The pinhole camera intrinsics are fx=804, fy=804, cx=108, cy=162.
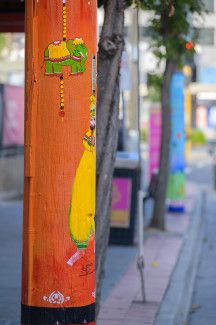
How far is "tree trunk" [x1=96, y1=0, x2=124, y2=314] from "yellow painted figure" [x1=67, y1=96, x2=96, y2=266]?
53.3 inches

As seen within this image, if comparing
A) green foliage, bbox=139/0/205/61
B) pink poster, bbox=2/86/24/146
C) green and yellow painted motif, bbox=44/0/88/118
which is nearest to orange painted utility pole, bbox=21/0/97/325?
green and yellow painted motif, bbox=44/0/88/118

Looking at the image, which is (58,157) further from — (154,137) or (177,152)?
(154,137)

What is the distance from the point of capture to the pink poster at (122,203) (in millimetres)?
12781

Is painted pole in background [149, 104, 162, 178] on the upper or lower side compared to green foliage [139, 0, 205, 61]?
lower

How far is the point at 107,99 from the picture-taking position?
6254mm

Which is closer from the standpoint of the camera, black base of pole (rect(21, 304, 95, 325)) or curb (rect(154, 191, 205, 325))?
black base of pole (rect(21, 304, 95, 325))

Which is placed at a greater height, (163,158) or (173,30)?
(173,30)

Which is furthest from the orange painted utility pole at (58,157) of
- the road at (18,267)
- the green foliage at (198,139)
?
the green foliage at (198,139)

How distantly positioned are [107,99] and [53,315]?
Result: 2.01 meters

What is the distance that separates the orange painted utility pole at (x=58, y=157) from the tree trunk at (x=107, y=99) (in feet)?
4.43

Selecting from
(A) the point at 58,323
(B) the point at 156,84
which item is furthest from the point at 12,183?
(A) the point at 58,323

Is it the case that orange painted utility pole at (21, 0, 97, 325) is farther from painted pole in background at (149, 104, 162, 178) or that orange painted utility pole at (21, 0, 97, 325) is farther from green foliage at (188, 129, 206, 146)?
green foliage at (188, 129, 206, 146)

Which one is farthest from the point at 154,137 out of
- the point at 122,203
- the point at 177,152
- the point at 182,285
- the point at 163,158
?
the point at 182,285

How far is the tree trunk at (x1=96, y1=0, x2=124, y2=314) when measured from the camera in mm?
6261
